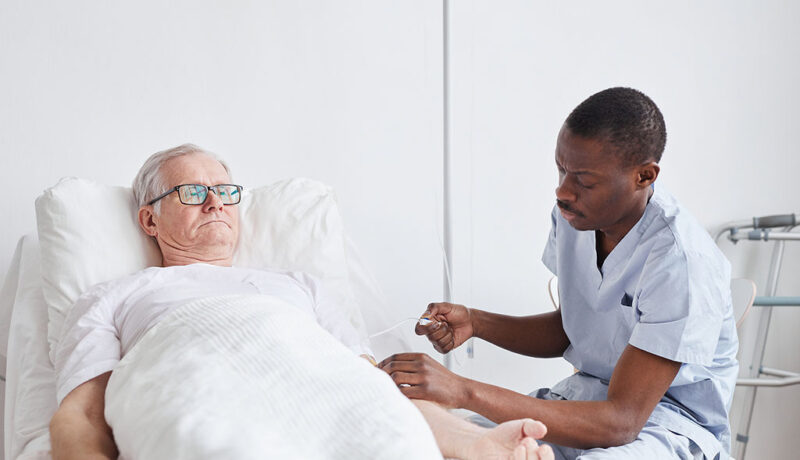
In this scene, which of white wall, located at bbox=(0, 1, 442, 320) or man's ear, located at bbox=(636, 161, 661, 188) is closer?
man's ear, located at bbox=(636, 161, 661, 188)

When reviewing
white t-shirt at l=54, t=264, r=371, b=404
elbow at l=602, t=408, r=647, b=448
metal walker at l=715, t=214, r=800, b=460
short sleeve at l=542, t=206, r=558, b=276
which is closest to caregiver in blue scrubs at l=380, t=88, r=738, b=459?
elbow at l=602, t=408, r=647, b=448

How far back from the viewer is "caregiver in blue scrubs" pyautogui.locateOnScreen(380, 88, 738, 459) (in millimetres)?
1183

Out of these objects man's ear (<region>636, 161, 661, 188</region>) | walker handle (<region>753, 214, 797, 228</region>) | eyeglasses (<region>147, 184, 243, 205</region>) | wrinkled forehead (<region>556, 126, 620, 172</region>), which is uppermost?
wrinkled forehead (<region>556, 126, 620, 172</region>)

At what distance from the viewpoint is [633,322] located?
1.31 metres

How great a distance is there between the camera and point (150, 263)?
5.22 feet

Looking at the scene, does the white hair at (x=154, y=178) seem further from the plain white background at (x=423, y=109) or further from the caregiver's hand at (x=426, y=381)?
the caregiver's hand at (x=426, y=381)

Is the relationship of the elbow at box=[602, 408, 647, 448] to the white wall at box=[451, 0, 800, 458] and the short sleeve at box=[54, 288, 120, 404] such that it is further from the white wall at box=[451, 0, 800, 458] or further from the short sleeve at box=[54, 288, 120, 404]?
the white wall at box=[451, 0, 800, 458]

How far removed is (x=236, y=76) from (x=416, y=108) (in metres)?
0.56

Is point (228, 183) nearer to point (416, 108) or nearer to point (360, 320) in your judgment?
point (360, 320)

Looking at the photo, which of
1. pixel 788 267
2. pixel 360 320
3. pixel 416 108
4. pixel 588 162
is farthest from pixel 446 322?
pixel 788 267

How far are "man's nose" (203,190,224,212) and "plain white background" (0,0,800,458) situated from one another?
475 mm

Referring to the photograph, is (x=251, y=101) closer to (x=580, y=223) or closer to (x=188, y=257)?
(x=188, y=257)

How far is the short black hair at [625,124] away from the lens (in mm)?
1229

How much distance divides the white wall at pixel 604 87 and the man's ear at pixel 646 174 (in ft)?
3.33
